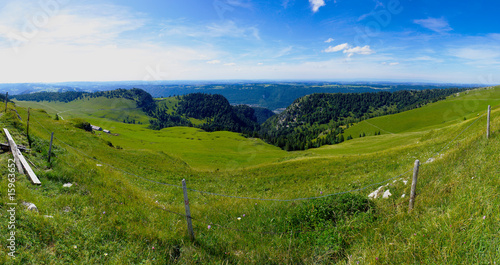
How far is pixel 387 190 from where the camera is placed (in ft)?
32.1

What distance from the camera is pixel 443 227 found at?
17.1ft

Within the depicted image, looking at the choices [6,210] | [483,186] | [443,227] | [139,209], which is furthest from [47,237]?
[483,186]

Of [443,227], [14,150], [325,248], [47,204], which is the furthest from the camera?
[14,150]

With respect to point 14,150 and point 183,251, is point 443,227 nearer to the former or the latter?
point 183,251

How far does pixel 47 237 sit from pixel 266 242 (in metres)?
5.80

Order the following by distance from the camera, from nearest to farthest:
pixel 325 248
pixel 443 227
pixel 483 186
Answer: pixel 443 227 → pixel 325 248 → pixel 483 186

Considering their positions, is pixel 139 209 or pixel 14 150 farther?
pixel 14 150

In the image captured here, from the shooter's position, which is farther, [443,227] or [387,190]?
[387,190]

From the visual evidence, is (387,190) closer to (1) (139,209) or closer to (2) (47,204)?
(1) (139,209)

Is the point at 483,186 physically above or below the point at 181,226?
above

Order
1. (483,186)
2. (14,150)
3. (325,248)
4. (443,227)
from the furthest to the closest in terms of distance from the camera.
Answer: (14,150)
(483,186)
(325,248)
(443,227)

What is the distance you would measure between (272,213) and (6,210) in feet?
26.2

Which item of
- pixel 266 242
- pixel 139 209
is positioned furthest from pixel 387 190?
pixel 139 209

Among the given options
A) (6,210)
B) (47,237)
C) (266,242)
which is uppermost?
(6,210)
